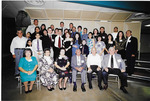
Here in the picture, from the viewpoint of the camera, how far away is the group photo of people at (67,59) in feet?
Result: 7.49

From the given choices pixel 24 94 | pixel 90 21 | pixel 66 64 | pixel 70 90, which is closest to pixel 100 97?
pixel 70 90

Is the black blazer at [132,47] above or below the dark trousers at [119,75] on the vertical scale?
above

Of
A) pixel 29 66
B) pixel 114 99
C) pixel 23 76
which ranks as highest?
pixel 29 66

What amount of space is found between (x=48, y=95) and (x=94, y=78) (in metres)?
1.69

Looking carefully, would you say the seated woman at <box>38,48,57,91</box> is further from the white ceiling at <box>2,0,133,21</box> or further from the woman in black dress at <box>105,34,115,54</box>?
the white ceiling at <box>2,0,133,21</box>

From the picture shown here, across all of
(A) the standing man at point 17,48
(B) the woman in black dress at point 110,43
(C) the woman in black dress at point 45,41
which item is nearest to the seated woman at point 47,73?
(C) the woman in black dress at point 45,41

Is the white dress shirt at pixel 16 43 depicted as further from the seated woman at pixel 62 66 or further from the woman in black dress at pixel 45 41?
the seated woman at pixel 62 66

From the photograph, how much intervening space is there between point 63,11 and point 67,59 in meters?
2.99

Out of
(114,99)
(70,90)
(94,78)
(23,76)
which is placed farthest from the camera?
(94,78)

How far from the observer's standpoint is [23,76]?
216cm

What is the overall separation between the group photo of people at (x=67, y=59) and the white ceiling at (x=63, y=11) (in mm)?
1420

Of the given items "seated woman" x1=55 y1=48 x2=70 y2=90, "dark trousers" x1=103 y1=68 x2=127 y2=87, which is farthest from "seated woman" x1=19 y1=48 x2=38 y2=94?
"dark trousers" x1=103 y1=68 x2=127 y2=87

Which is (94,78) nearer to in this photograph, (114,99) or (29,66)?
(114,99)

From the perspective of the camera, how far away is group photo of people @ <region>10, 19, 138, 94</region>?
2283 millimetres
